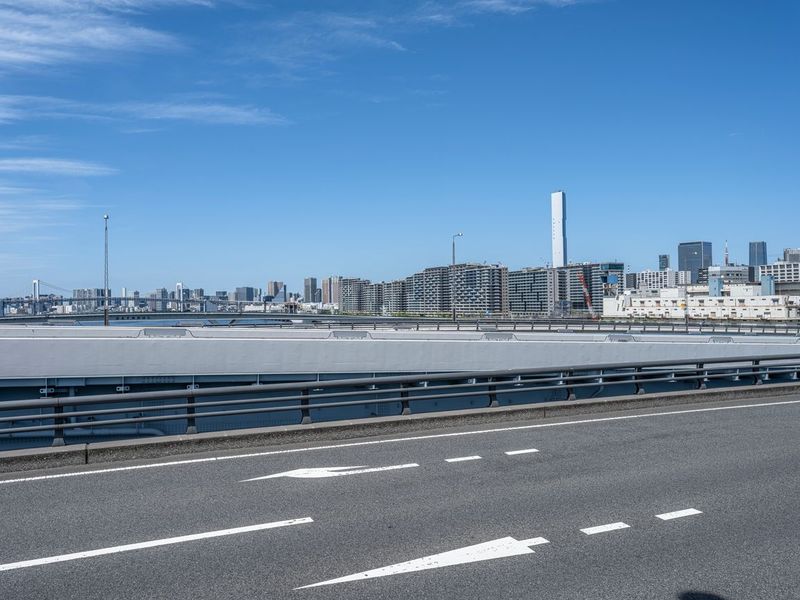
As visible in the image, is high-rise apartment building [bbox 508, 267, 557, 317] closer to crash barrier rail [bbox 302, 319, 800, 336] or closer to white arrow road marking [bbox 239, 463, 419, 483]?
crash barrier rail [bbox 302, 319, 800, 336]

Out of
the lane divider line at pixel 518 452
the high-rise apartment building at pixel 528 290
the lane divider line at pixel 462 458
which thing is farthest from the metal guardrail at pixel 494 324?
the high-rise apartment building at pixel 528 290

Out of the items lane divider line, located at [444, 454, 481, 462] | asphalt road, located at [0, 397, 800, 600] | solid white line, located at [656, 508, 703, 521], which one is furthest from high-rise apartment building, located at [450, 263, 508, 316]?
solid white line, located at [656, 508, 703, 521]

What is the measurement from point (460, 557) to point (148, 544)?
3.18 meters

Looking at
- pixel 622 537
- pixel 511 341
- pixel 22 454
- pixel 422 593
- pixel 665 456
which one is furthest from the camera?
pixel 511 341

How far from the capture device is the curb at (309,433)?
10.5 meters

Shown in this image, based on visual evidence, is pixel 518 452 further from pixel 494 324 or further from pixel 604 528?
pixel 494 324

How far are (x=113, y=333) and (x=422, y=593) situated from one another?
33.9 m

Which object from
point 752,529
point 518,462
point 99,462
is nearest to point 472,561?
point 752,529

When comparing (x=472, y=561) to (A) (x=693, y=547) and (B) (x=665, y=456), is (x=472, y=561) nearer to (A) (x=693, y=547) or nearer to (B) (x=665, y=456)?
(A) (x=693, y=547)

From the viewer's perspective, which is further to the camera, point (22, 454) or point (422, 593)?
point (22, 454)

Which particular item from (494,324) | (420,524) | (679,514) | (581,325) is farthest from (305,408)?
(494,324)

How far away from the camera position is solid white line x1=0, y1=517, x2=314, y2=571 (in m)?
6.59

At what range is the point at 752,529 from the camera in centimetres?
747

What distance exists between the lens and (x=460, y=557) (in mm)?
6684
